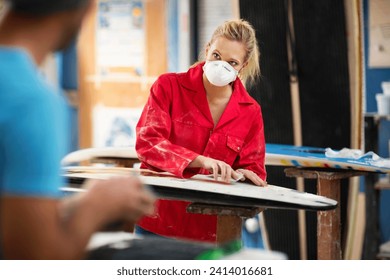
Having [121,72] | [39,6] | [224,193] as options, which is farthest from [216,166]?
[121,72]

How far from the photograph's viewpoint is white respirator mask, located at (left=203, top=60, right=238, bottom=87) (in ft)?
6.20

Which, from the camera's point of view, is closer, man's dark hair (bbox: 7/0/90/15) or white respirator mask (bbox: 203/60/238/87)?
man's dark hair (bbox: 7/0/90/15)

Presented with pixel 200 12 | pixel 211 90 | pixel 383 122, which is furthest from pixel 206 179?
pixel 200 12

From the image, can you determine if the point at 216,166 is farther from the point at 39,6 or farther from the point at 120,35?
the point at 120,35

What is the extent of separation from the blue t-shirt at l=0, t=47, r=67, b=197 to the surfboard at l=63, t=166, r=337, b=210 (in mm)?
1056

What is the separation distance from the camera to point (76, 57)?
466cm

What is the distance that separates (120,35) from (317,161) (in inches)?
92.4

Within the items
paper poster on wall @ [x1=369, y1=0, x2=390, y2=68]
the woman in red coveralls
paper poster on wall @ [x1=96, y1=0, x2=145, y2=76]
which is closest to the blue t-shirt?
the woman in red coveralls

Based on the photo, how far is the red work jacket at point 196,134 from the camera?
6.47 ft

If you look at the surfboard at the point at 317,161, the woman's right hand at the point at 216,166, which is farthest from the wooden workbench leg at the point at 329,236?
the woman's right hand at the point at 216,166

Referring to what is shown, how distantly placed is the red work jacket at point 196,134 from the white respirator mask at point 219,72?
77mm

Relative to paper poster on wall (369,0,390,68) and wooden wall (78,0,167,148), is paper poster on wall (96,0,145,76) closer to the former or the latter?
wooden wall (78,0,167,148)

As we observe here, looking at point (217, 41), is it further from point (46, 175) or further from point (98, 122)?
point (98, 122)

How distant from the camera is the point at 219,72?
1893mm
